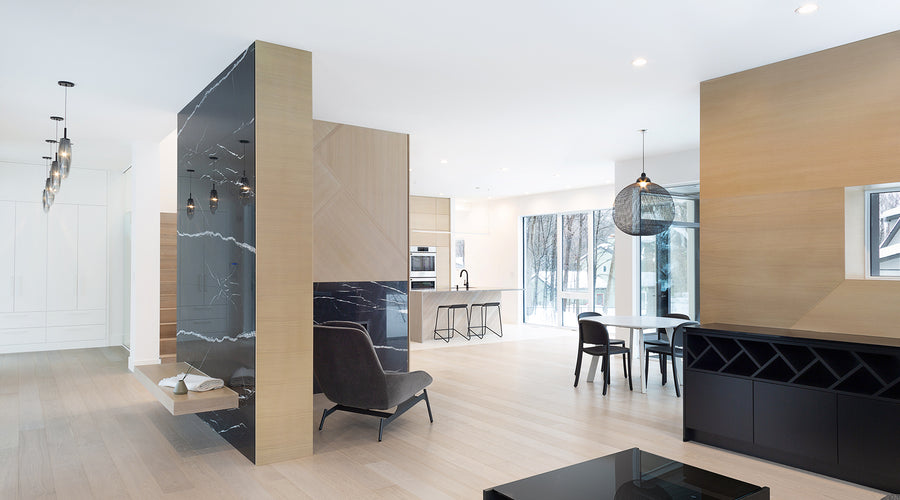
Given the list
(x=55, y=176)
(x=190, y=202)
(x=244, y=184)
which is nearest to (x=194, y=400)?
(x=244, y=184)

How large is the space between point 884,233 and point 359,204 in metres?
4.60

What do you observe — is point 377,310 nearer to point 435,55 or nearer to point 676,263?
point 435,55

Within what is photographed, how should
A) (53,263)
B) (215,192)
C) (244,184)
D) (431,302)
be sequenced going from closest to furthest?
(244,184) → (215,192) → (53,263) → (431,302)

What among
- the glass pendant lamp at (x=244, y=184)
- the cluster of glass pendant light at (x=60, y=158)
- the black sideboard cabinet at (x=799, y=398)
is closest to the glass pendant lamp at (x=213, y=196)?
the glass pendant lamp at (x=244, y=184)

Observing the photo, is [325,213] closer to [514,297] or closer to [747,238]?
[747,238]

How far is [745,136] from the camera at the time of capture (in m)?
4.45

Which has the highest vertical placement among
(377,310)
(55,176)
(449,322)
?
(55,176)

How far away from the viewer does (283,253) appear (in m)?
3.97

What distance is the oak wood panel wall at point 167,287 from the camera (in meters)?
7.57

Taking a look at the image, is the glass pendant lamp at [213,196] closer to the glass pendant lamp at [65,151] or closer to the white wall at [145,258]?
the glass pendant lamp at [65,151]

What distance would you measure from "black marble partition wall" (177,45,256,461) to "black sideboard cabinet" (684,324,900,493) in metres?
3.31

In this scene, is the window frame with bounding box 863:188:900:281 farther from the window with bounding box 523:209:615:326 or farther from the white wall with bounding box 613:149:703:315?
the window with bounding box 523:209:615:326

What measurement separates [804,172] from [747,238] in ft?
2.02

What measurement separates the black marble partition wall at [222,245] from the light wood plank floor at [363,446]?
0.48 metres
